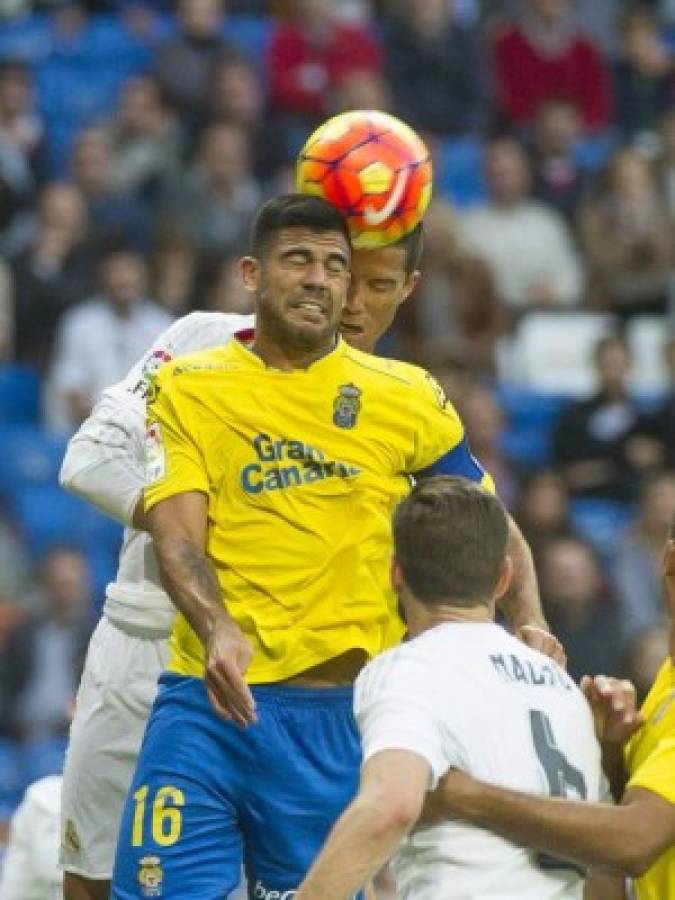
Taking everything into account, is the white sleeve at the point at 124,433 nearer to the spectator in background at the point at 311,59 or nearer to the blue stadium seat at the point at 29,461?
the blue stadium seat at the point at 29,461

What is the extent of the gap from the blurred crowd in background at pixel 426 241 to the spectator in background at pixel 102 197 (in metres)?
0.02

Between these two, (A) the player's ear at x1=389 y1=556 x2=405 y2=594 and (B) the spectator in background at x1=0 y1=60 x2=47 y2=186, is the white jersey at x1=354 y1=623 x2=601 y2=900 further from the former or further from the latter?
(B) the spectator in background at x1=0 y1=60 x2=47 y2=186

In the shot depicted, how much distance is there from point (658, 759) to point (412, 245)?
6.71 feet

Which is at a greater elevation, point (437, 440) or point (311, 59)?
point (311, 59)

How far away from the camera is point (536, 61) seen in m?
17.3

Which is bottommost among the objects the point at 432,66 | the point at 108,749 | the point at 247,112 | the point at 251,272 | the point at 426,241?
the point at 108,749

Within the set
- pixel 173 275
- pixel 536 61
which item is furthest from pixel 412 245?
pixel 536 61

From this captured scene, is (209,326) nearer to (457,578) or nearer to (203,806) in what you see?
(203,806)

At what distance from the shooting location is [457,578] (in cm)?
518

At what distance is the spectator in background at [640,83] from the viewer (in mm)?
17797

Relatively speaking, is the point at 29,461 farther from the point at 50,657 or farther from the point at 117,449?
the point at 117,449

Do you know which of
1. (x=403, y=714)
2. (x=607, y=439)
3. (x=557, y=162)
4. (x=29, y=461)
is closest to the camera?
(x=403, y=714)

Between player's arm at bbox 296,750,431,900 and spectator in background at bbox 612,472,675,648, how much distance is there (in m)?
8.53

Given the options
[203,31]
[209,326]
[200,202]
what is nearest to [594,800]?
[209,326]
